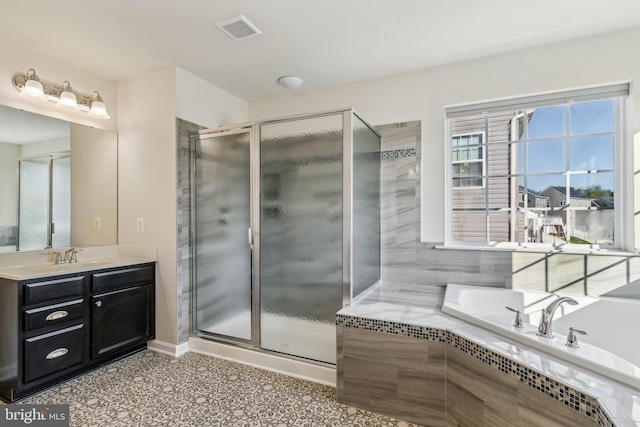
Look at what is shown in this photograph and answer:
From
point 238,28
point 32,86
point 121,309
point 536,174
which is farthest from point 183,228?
point 536,174

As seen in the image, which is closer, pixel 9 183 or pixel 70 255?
pixel 9 183

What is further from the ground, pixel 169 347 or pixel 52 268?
pixel 52 268

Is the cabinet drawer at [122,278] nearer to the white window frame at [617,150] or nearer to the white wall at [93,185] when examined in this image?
the white wall at [93,185]

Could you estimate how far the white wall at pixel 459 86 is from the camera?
222cm

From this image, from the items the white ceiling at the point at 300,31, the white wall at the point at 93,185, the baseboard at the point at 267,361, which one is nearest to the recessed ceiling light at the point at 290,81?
the white ceiling at the point at 300,31

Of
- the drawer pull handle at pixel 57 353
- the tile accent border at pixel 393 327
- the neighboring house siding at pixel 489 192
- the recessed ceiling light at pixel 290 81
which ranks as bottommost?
the drawer pull handle at pixel 57 353

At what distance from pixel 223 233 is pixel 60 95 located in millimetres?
1704

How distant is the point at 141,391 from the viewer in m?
2.12

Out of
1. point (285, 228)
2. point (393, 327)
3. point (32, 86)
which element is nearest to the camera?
point (393, 327)

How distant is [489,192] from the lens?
2711 millimetres

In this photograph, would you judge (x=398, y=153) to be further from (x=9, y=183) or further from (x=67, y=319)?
(x=9, y=183)

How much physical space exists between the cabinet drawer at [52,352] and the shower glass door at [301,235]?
131 centimetres

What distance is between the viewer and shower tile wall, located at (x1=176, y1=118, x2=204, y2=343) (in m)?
2.73

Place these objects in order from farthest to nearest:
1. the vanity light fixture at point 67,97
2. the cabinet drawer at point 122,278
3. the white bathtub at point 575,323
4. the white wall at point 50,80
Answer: the vanity light fixture at point 67,97 → the cabinet drawer at point 122,278 → the white wall at point 50,80 → the white bathtub at point 575,323
